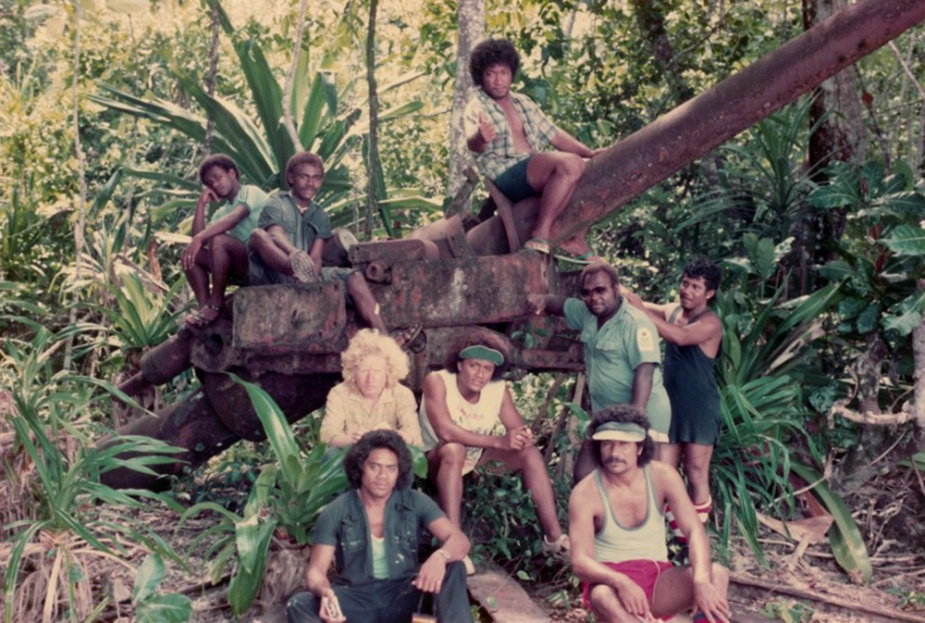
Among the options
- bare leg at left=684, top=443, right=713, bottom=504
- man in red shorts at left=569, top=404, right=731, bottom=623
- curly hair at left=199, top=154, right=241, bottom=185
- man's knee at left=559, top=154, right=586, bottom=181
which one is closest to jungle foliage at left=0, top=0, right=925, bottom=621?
bare leg at left=684, top=443, right=713, bottom=504

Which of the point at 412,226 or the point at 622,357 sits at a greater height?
the point at 412,226

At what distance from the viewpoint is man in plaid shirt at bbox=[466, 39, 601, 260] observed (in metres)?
5.76

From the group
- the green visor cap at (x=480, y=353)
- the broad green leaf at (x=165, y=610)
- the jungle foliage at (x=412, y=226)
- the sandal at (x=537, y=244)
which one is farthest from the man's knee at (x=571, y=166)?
the broad green leaf at (x=165, y=610)

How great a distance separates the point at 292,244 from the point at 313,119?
357 cm

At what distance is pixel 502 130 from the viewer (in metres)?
5.83

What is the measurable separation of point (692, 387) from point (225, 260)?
7.73 ft

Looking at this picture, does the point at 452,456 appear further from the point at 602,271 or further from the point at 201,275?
the point at 201,275

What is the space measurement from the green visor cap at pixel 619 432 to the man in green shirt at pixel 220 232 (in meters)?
2.38

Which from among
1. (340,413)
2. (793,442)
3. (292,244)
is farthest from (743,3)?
(340,413)

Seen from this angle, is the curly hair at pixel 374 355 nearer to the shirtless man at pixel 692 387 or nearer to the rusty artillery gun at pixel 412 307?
the rusty artillery gun at pixel 412 307

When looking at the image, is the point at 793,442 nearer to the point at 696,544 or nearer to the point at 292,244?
the point at 696,544

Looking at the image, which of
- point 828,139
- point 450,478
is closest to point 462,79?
point 828,139

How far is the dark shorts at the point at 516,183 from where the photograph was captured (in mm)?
5867

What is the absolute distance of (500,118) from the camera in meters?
5.82
